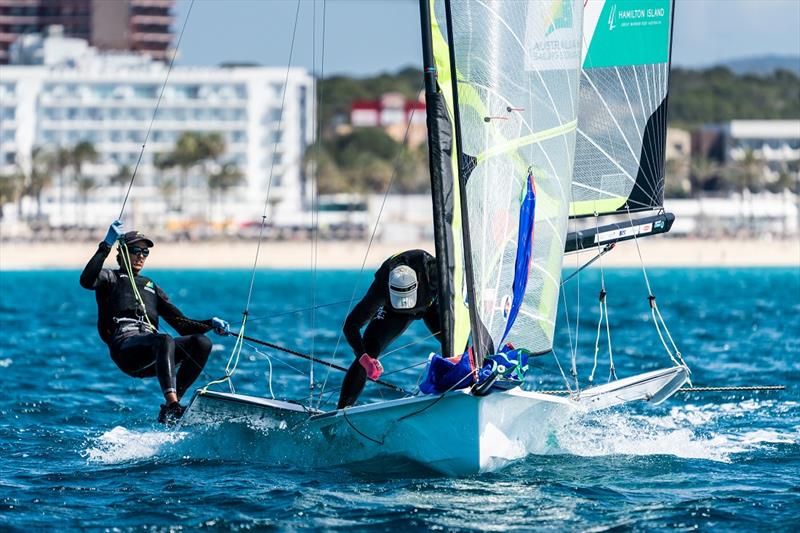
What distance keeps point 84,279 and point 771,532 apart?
6004mm

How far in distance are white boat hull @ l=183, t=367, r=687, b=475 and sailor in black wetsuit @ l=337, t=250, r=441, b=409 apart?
39 centimetres

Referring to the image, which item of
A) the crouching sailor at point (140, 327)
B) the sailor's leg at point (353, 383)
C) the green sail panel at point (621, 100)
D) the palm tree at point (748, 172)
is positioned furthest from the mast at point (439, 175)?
the palm tree at point (748, 172)

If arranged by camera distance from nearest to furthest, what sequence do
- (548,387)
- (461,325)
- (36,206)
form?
(461,325) < (548,387) < (36,206)

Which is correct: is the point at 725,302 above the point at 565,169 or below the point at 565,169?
below

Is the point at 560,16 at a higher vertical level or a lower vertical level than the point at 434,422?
higher

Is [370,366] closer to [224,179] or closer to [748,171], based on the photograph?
[224,179]

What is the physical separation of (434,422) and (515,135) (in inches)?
95.8

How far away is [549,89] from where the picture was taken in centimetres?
1108

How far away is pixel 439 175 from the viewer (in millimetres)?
10383

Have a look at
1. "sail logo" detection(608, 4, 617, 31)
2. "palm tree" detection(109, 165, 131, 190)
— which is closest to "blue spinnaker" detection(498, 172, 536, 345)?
"sail logo" detection(608, 4, 617, 31)

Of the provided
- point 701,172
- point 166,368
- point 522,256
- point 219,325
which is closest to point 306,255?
point 701,172

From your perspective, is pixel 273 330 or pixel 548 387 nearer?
pixel 548 387

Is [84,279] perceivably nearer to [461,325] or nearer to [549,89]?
[461,325]

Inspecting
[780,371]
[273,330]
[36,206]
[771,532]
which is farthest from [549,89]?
[36,206]
